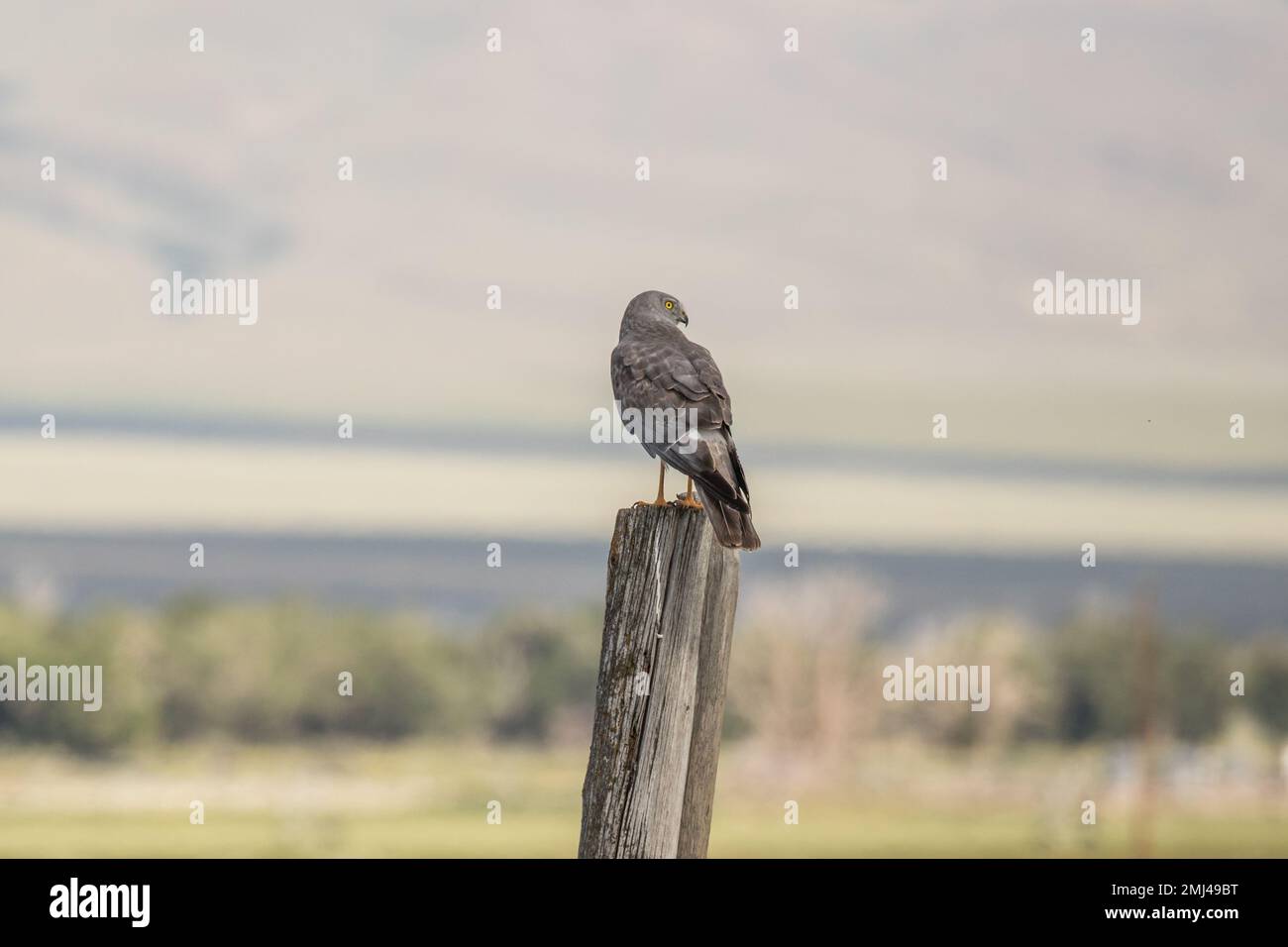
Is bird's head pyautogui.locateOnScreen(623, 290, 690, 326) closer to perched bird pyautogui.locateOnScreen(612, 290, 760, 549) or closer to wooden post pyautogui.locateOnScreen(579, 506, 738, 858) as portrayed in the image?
perched bird pyautogui.locateOnScreen(612, 290, 760, 549)

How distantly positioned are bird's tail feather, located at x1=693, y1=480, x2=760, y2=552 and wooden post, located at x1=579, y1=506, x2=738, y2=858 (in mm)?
101

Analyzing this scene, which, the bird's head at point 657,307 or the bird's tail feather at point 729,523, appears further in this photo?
the bird's head at point 657,307

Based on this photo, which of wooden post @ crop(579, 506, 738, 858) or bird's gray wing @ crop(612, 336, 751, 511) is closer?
wooden post @ crop(579, 506, 738, 858)

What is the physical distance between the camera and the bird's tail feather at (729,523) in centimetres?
447

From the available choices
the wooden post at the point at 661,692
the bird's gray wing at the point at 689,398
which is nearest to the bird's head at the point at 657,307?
the bird's gray wing at the point at 689,398

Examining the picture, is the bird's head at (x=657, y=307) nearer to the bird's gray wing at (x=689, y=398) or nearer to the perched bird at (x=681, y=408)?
the perched bird at (x=681, y=408)

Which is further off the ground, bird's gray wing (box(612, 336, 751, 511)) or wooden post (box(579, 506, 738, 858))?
bird's gray wing (box(612, 336, 751, 511))

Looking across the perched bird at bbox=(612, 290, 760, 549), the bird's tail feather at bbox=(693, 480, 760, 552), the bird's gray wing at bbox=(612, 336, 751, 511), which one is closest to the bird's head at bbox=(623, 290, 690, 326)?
the perched bird at bbox=(612, 290, 760, 549)

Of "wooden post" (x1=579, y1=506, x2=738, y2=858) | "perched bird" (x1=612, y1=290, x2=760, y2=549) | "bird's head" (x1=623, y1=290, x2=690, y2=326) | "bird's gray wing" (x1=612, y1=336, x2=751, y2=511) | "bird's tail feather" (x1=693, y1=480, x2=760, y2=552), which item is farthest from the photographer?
"bird's head" (x1=623, y1=290, x2=690, y2=326)

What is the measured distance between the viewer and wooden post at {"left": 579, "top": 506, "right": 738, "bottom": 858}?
412cm

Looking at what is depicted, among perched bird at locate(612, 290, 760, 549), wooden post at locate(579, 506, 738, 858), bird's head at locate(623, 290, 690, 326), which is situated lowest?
wooden post at locate(579, 506, 738, 858)

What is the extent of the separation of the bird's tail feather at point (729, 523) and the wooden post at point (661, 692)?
0.10m

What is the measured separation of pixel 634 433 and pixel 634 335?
3.73ft
